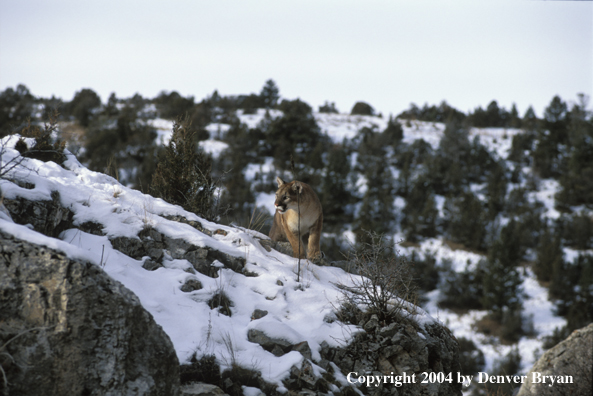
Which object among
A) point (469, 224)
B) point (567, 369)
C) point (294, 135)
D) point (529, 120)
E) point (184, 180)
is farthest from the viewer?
point (529, 120)

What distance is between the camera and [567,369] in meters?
5.60

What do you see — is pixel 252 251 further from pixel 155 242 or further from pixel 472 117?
Answer: pixel 472 117

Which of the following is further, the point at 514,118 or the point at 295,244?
the point at 514,118

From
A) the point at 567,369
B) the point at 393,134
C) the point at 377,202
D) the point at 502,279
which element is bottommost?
the point at 502,279

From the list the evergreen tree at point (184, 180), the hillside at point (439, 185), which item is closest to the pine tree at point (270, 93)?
the hillside at point (439, 185)

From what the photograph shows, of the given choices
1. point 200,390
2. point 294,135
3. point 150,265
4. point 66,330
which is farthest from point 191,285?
point 294,135

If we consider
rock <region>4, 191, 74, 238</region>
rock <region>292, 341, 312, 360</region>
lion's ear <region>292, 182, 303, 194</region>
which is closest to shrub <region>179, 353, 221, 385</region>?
rock <region>292, 341, 312, 360</region>

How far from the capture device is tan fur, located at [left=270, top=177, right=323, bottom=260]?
610cm

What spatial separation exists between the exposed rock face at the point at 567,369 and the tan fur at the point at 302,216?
11.7 ft

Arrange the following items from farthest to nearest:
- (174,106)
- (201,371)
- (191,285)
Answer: (174,106)
(191,285)
(201,371)

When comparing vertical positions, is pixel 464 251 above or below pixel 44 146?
below

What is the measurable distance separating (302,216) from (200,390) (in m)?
3.52

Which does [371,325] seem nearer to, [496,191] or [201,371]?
[201,371]

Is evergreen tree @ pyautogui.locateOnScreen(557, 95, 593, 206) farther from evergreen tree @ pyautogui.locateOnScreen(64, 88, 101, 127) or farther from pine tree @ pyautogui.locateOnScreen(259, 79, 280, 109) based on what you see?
evergreen tree @ pyautogui.locateOnScreen(64, 88, 101, 127)
